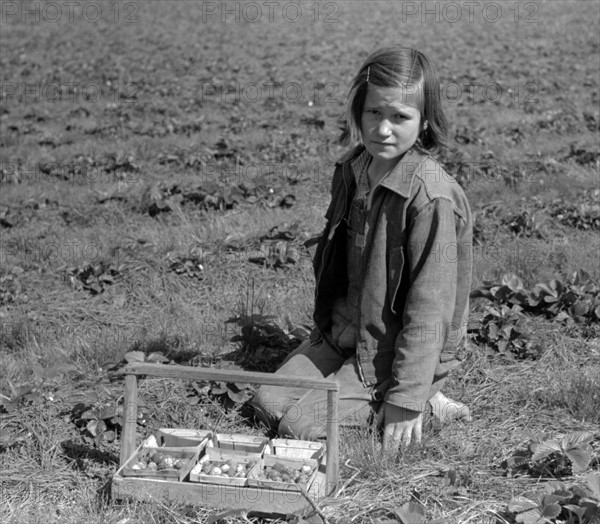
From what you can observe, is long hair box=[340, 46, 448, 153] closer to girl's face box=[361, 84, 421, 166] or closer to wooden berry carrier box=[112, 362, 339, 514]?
girl's face box=[361, 84, 421, 166]

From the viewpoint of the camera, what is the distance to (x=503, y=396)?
408 cm

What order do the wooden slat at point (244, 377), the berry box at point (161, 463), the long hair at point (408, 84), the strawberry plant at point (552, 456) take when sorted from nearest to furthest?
the wooden slat at point (244, 377) → the berry box at point (161, 463) → the strawberry plant at point (552, 456) → the long hair at point (408, 84)

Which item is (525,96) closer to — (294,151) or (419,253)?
(294,151)

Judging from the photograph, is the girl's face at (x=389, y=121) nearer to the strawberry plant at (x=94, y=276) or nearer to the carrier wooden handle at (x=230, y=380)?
the carrier wooden handle at (x=230, y=380)

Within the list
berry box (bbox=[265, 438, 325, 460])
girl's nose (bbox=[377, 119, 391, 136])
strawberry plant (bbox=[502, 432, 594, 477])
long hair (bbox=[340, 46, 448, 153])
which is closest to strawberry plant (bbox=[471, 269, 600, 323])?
strawberry plant (bbox=[502, 432, 594, 477])

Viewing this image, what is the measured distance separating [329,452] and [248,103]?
32.7 feet

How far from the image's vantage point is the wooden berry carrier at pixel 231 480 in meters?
3.05

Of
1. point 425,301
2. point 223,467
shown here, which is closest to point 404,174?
point 425,301

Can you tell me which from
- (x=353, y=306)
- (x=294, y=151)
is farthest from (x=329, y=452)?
(x=294, y=151)

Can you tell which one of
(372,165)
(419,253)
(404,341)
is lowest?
(404,341)

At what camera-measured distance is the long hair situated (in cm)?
341

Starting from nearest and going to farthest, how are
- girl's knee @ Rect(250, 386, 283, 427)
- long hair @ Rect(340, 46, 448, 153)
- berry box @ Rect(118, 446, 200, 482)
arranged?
berry box @ Rect(118, 446, 200, 482) < long hair @ Rect(340, 46, 448, 153) < girl's knee @ Rect(250, 386, 283, 427)

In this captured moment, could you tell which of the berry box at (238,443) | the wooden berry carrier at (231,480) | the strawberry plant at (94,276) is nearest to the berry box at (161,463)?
the wooden berry carrier at (231,480)

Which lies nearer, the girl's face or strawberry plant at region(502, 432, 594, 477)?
strawberry plant at region(502, 432, 594, 477)
